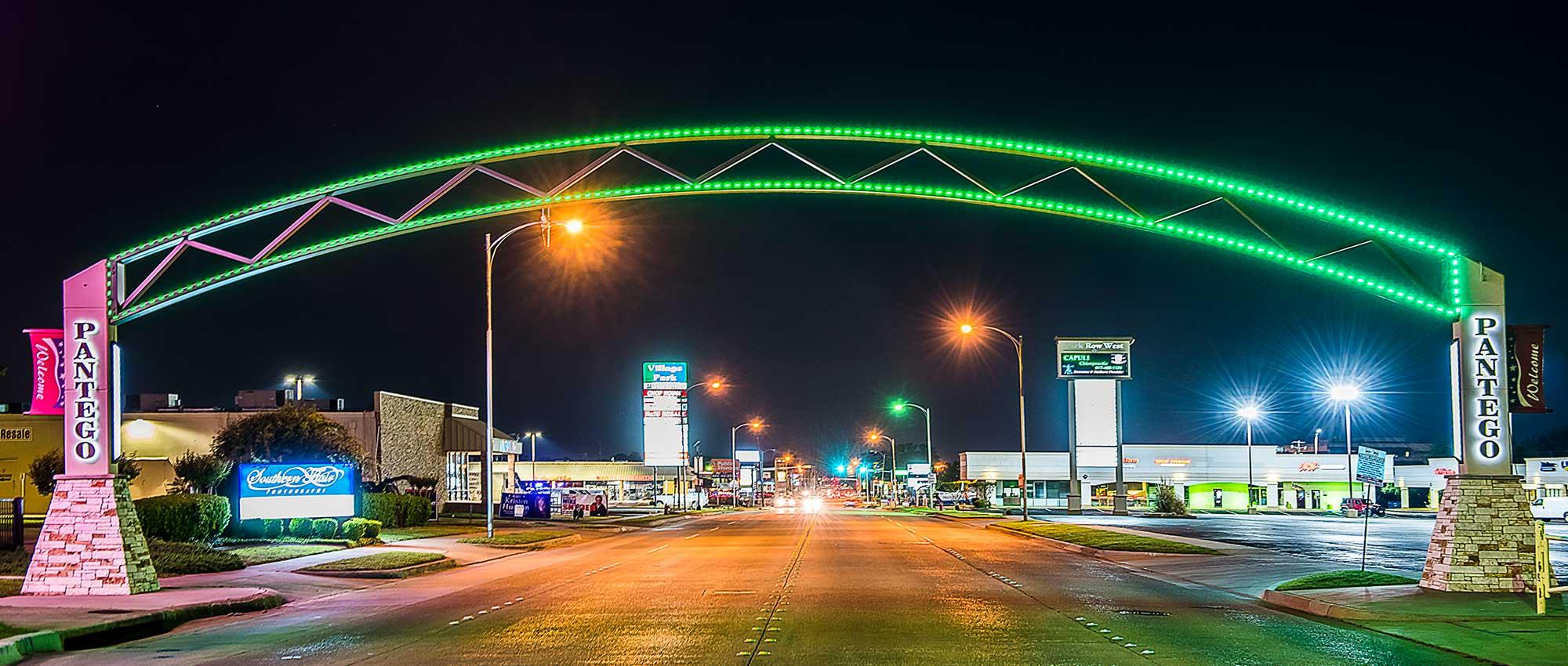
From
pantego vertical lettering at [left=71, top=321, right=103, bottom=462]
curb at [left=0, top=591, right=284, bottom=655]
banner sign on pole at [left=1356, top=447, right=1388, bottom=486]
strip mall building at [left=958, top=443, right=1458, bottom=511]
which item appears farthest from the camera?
strip mall building at [left=958, top=443, right=1458, bottom=511]

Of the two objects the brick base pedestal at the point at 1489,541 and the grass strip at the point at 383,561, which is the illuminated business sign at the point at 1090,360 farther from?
the brick base pedestal at the point at 1489,541

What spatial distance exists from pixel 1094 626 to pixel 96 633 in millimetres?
12258

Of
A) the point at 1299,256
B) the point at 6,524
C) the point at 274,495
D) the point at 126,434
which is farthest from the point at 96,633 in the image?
the point at 126,434

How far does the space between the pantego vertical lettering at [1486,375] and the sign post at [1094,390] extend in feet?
205

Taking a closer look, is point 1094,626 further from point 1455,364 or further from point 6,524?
point 6,524

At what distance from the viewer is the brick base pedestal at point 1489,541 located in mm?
18312

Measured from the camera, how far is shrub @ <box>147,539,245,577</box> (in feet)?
83.5

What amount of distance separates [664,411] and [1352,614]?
60.9m

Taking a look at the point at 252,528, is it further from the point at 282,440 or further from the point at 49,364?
the point at 49,364

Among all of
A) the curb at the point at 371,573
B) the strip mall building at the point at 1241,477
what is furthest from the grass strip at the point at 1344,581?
the strip mall building at the point at 1241,477

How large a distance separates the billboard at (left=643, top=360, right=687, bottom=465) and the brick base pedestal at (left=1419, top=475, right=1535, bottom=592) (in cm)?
5968

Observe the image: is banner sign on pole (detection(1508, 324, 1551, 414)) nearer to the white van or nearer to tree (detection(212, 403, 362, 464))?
tree (detection(212, 403, 362, 464))

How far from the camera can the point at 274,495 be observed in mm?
37219

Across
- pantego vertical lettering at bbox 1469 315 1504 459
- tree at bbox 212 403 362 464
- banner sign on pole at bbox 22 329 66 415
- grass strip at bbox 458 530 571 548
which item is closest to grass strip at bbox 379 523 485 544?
grass strip at bbox 458 530 571 548
